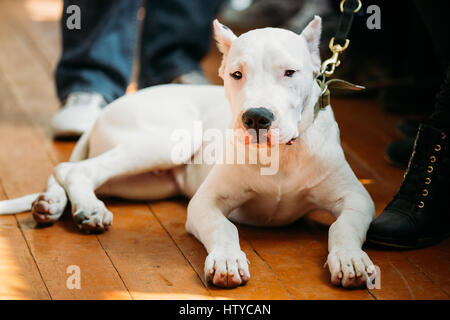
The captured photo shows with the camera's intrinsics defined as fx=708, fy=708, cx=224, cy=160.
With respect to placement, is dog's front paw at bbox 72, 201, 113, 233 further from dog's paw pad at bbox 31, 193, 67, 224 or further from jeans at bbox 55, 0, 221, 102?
jeans at bbox 55, 0, 221, 102

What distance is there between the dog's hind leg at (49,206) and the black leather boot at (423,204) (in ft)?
3.13

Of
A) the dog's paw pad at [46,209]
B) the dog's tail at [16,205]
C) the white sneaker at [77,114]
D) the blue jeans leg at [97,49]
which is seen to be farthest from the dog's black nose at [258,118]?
the blue jeans leg at [97,49]

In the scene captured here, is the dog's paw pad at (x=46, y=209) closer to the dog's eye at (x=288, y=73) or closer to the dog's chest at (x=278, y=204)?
the dog's chest at (x=278, y=204)

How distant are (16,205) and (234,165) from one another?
76 centimetres

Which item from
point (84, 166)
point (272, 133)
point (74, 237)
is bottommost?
point (74, 237)

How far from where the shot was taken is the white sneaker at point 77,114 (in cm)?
299

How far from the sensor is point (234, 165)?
2061 mm

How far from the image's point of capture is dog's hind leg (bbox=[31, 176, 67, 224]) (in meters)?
2.18

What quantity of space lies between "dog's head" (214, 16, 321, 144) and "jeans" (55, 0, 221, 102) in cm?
148

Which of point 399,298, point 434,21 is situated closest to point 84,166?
point 399,298
